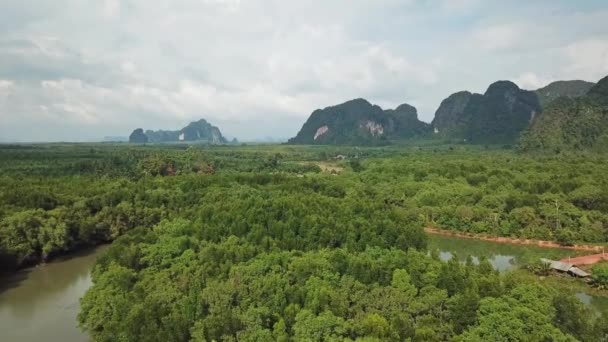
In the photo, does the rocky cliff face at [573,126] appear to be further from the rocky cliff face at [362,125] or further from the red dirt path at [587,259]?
the rocky cliff face at [362,125]

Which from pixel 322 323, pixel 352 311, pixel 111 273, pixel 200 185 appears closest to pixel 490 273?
pixel 352 311

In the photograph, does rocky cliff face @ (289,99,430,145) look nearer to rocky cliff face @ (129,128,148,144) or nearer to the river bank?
rocky cliff face @ (129,128,148,144)

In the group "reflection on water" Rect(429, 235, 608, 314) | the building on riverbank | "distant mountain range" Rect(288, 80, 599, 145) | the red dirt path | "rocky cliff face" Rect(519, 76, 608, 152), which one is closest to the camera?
the building on riverbank

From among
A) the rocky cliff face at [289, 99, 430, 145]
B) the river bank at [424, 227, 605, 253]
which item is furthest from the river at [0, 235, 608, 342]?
the rocky cliff face at [289, 99, 430, 145]

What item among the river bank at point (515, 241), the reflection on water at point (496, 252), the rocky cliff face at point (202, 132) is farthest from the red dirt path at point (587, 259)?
the rocky cliff face at point (202, 132)

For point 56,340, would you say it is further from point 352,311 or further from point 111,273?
point 352,311

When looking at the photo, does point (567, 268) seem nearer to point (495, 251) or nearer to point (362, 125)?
point (495, 251)
